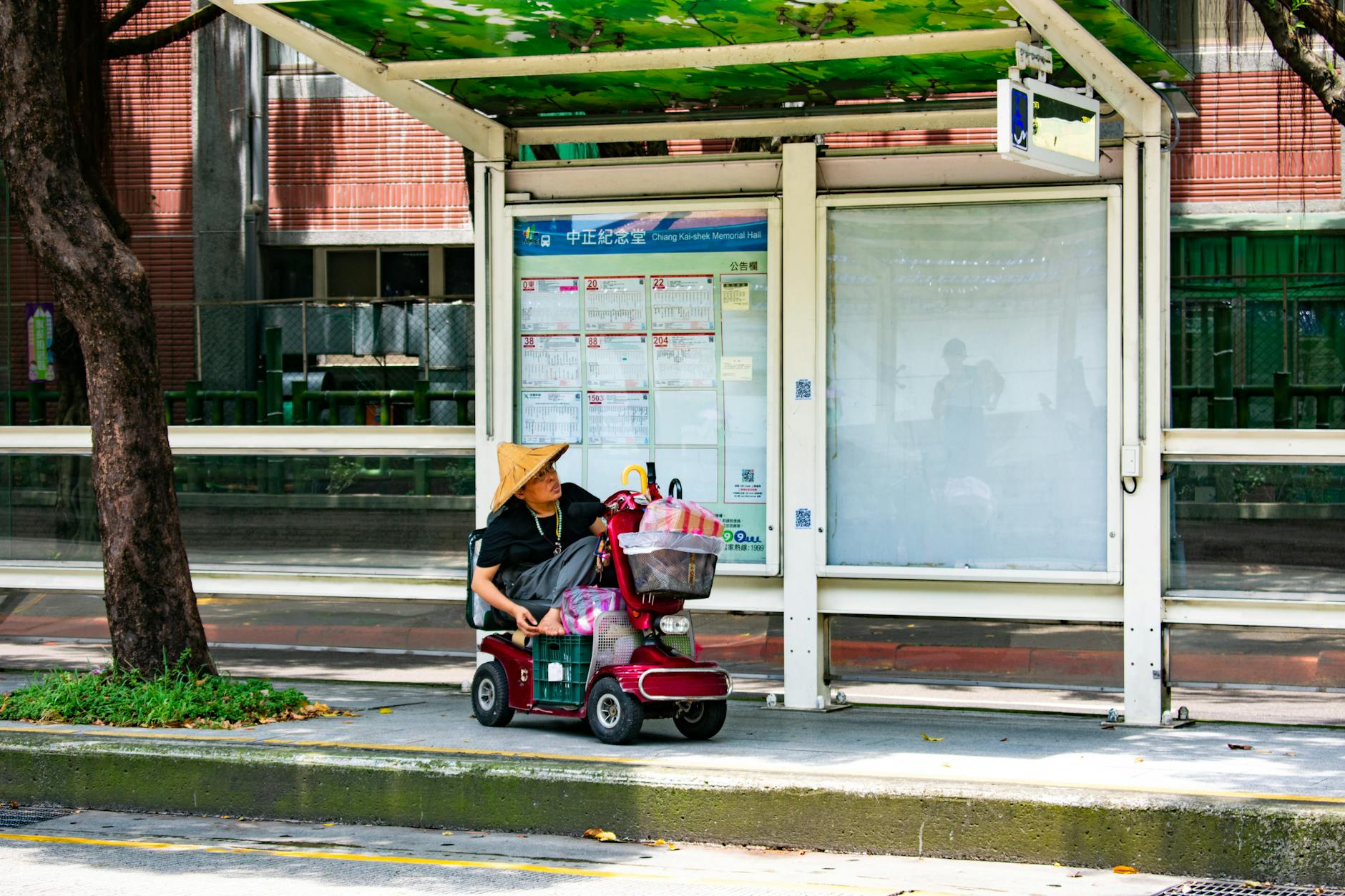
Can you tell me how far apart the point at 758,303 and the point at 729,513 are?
1.17 m

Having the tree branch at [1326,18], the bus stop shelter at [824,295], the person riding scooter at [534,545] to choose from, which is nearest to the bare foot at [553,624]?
the person riding scooter at [534,545]

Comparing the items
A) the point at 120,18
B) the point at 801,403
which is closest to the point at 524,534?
the point at 801,403

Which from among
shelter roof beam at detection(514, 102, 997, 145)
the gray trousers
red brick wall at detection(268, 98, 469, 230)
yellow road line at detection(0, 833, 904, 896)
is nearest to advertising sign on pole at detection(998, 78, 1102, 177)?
shelter roof beam at detection(514, 102, 997, 145)

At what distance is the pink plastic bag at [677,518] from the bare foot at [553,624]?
623 millimetres

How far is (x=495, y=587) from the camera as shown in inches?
313

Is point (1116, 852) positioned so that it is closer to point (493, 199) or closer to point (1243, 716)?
point (1243, 716)

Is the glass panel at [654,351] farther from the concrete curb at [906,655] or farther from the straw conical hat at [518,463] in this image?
the concrete curb at [906,655]

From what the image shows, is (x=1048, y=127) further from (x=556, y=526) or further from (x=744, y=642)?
(x=744, y=642)

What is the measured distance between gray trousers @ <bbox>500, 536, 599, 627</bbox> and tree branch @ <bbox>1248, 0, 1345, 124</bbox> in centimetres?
619

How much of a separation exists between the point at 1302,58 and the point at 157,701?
8.43 metres

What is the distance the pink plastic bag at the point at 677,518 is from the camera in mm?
7344

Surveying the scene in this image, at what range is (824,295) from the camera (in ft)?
28.1

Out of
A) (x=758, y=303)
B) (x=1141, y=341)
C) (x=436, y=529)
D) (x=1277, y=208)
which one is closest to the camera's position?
(x=1141, y=341)

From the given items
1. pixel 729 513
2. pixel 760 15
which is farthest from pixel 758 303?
pixel 760 15
